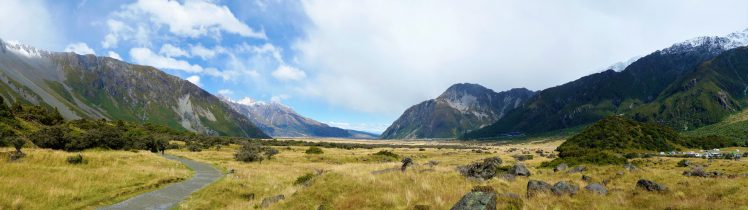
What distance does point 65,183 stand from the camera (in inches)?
875

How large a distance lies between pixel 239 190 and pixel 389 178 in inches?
433

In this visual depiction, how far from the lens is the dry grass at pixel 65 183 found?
18281mm

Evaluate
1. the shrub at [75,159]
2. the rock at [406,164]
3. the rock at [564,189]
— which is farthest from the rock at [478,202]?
the shrub at [75,159]

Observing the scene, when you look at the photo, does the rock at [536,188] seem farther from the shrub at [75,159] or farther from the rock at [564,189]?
the shrub at [75,159]

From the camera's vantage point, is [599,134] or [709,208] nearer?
[709,208]

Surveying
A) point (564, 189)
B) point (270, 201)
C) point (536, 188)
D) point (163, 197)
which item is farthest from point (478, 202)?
point (163, 197)

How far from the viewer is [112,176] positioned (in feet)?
88.0

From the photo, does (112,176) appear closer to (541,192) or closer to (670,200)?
(541,192)

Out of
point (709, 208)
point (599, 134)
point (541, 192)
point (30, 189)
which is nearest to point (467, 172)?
point (541, 192)

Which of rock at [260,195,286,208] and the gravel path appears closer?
rock at [260,195,286,208]

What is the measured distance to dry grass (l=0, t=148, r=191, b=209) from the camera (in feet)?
60.0

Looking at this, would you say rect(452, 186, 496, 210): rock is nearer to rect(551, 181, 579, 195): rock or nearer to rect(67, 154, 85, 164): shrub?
rect(551, 181, 579, 195): rock

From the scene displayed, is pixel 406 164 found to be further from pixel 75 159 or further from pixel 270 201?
pixel 75 159

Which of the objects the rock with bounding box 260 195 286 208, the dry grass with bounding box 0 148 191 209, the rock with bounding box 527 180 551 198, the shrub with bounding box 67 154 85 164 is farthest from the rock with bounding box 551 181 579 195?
the shrub with bounding box 67 154 85 164
